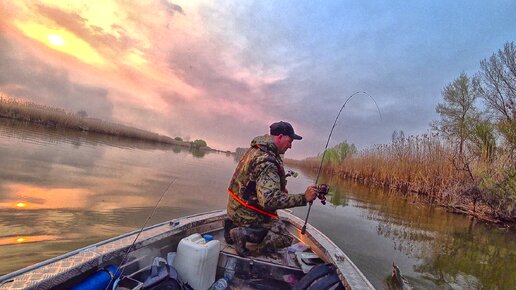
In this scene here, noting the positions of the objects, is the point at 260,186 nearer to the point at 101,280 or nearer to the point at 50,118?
the point at 101,280

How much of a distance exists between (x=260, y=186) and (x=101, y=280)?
1521mm

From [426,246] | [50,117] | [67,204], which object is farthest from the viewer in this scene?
[50,117]

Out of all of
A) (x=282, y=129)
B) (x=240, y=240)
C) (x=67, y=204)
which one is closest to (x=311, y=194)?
(x=282, y=129)

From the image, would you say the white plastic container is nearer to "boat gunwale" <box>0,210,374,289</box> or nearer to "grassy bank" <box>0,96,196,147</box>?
"boat gunwale" <box>0,210,374,289</box>

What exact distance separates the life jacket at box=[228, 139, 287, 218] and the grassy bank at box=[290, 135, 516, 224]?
455 inches

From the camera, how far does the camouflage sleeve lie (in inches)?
118

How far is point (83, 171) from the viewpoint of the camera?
35.3 feet

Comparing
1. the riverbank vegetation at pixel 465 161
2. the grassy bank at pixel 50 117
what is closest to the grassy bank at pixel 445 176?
the riverbank vegetation at pixel 465 161

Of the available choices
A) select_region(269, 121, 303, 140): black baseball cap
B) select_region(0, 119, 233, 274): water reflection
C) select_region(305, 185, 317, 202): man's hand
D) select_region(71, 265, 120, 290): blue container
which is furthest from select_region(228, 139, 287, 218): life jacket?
select_region(0, 119, 233, 274): water reflection

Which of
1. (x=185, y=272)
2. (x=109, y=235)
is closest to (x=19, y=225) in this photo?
(x=109, y=235)

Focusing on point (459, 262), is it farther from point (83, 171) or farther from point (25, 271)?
point (83, 171)

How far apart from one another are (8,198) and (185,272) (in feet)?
16.8

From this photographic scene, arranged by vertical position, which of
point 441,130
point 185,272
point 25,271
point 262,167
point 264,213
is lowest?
point 185,272

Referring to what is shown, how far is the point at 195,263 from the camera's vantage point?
9.58 ft
